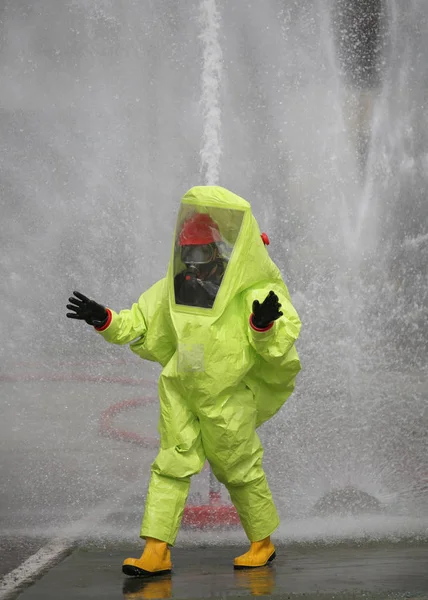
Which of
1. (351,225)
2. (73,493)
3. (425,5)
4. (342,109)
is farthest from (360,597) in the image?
(425,5)

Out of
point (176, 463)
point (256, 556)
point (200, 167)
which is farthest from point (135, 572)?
point (200, 167)

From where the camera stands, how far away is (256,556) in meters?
5.18

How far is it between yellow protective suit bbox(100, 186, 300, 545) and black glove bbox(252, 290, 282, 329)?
0.08m

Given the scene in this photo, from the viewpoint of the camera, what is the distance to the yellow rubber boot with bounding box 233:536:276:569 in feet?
16.9

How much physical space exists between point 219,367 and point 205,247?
21.3 inches

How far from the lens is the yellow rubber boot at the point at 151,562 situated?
4895 millimetres

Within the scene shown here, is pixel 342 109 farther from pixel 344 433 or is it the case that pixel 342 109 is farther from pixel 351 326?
pixel 344 433

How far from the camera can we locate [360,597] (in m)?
4.29

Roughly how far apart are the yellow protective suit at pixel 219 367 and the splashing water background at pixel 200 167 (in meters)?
4.03

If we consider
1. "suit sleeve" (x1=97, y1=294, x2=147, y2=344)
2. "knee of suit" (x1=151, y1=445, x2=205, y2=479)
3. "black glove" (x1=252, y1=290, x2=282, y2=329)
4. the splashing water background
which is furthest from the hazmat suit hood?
the splashing water background

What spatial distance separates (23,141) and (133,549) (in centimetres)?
812

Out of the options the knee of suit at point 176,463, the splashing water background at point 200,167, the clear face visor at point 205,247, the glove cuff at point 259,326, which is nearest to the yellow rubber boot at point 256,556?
the knee of suit at point 176,463

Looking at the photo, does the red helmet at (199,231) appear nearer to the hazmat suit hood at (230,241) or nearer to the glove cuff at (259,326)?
the hazmat suit hood at (230,241)

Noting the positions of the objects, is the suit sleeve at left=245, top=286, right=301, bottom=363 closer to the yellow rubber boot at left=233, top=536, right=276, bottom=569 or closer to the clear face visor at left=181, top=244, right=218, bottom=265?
the clear face visor at left=181, top=244, right=218, bottom=265
